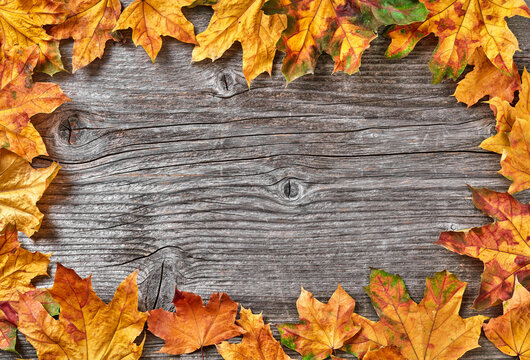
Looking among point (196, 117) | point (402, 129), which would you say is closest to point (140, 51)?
point (196, 117)

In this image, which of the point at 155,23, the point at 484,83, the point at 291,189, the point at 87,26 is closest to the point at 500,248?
the point at 484,83

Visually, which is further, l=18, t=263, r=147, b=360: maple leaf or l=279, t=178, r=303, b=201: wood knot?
l=279, t=178, r=303, b=201: wood knot

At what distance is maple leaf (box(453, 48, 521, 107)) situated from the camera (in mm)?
1315

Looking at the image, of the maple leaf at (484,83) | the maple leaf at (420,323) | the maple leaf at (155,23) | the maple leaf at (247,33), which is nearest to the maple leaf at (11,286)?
the maple leaf at (155,23)

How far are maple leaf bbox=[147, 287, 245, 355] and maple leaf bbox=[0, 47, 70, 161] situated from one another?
0.59m

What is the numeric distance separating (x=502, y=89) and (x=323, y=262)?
0.72 m

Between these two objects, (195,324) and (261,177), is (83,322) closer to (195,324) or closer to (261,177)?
(195,324)

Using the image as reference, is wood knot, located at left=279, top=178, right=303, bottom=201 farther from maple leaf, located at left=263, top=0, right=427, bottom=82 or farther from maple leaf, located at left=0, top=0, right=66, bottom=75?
maple leaf, located at left=0, top=0, right=66, bottom=75

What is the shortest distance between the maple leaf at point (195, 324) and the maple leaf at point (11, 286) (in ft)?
1.01

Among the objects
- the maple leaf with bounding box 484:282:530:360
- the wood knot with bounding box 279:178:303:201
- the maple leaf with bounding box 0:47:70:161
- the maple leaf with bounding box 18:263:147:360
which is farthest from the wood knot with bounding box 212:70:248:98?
the maple leaf with bounding box 484:282:530:360

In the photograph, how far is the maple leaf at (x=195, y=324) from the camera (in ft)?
4.21

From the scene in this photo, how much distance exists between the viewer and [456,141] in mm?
1349

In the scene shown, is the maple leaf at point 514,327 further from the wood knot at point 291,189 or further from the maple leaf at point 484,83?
the wood knot at point 291,189

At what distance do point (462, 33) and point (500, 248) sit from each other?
0.61m
